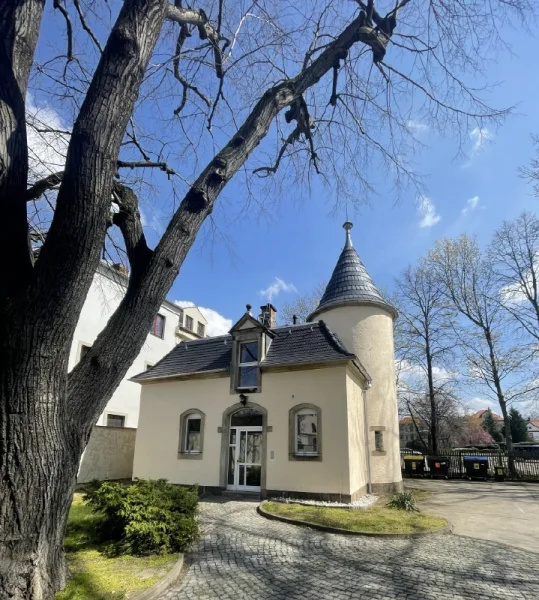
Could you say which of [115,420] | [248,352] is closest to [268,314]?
[248,352]

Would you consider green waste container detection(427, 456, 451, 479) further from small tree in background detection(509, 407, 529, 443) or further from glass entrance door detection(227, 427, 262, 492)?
small tree in background detection(509, 407, 529, 443)

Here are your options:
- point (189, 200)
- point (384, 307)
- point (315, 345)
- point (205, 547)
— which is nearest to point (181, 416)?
point (315, 345)

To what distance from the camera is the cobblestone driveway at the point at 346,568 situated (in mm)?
5215

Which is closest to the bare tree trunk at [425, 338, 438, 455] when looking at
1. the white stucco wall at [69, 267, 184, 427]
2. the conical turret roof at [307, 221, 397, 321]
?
the conical turret roof at [307, 221, 397, 321]

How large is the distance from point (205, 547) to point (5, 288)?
236 inches

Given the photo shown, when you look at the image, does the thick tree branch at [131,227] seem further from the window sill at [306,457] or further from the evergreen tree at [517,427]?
the evergreen tree at [517,427]

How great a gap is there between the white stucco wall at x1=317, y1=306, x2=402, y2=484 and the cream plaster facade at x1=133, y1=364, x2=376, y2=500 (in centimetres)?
126

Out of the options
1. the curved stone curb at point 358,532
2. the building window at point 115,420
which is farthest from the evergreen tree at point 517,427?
the curved stone curb at point 358,532

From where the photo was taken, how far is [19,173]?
3.81m

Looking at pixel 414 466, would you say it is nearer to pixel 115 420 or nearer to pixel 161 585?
pixel 115 420

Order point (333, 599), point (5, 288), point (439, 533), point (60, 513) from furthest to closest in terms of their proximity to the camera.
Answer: point (439, 533) < point (333, 599) < point (60, 513) < point (5, 288)

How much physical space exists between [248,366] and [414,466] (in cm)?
1439

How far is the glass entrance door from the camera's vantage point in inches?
545

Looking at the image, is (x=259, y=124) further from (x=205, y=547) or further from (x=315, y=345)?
(x=315, y=345)
